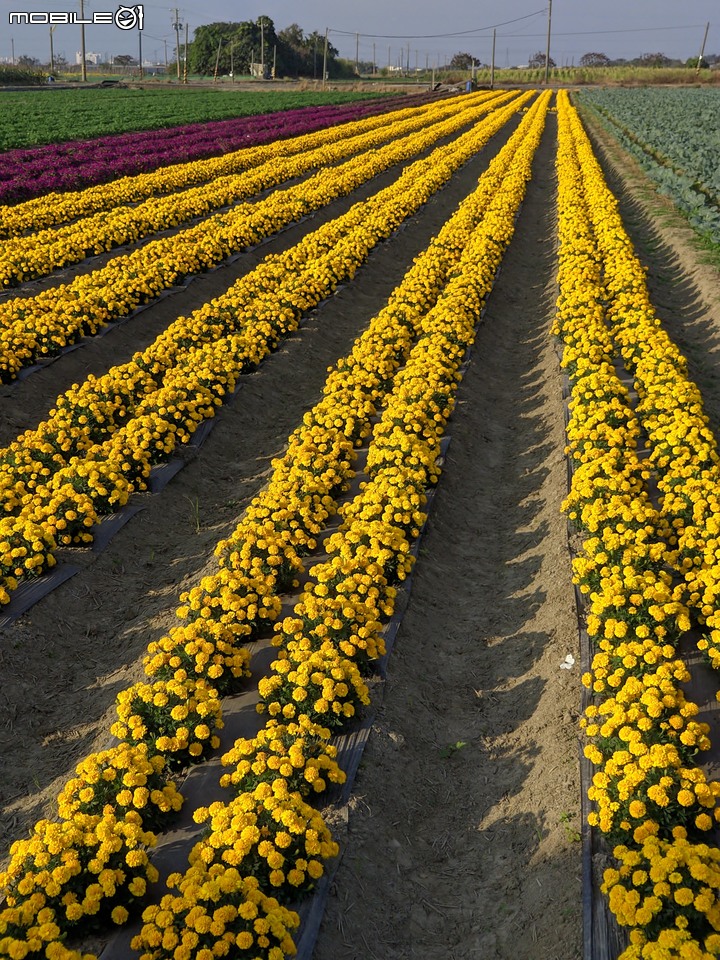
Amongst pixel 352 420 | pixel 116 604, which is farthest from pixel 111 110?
pixel 116 604

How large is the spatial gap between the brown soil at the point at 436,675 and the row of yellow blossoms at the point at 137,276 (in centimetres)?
55

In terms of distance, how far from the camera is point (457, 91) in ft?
265

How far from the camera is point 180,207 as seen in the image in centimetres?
2048

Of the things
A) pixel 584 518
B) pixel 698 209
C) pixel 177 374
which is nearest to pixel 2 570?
pixel 177 374

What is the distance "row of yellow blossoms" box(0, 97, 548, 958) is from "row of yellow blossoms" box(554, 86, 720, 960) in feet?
5.66

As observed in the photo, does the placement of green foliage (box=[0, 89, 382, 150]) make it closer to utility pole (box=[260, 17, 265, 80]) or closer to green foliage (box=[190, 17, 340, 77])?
utility pole (box=[260, 17, 265, 80])

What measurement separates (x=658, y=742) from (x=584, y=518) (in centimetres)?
263

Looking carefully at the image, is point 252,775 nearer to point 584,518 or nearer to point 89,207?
point 584,518

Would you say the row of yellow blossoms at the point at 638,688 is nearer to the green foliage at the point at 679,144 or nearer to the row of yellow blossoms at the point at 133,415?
the row of yellow blossoms at the point at 133,415

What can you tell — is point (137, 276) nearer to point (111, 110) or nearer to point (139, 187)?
point (139, 187)

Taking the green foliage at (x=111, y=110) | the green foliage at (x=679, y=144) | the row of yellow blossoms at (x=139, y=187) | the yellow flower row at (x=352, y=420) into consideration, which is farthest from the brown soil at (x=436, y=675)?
the green foliage at (x=111, y=110)

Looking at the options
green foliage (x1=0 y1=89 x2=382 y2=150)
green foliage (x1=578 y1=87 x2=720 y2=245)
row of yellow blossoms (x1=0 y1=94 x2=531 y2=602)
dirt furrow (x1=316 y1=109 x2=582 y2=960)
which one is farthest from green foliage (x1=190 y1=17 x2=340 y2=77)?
dirt furrow (x1=316 y1=109 x2=582 y2=960)

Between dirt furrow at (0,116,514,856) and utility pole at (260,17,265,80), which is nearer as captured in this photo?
dirt furrow at (0,116,514,856)

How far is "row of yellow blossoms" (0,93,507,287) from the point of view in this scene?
51.5 ft
